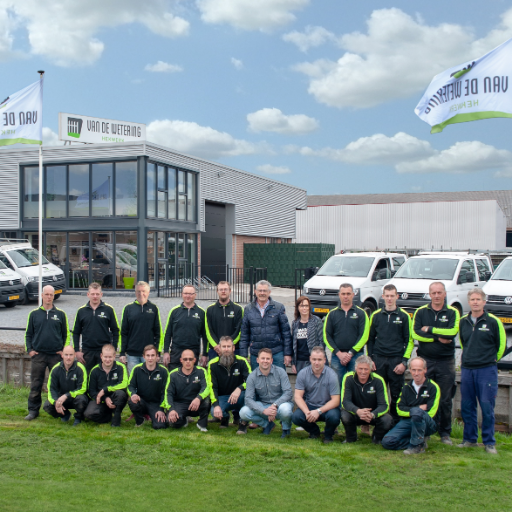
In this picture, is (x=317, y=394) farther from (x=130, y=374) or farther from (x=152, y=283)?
(x=152, y=283)

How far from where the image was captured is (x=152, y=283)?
23766 millimetres

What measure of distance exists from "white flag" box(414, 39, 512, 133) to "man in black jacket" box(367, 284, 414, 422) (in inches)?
122

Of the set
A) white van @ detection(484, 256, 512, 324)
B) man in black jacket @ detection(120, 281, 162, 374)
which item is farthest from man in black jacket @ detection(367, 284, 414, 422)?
white van @ detection(484, 256, 512, 324)

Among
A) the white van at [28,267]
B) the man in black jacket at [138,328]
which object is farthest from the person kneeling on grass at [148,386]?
the white van at [28,267]

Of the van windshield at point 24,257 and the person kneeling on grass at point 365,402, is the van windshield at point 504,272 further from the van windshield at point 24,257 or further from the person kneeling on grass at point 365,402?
the van windshield at point 24,257

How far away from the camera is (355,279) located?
607 inches

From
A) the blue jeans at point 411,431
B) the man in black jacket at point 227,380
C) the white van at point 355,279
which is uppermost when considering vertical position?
the white van at point 355,279

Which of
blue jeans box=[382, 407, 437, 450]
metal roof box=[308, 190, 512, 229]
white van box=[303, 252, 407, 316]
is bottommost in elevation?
blue jeans box=[382, 407, 437, 450]

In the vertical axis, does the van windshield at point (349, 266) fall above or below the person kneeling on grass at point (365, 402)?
above

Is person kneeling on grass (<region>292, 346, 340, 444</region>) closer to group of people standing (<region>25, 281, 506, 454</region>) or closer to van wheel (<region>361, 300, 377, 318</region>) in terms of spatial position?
group of people standing (<region>25, 281, 506, 454</region>)

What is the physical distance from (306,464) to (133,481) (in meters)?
1.86

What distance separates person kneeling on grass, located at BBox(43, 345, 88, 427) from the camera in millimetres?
8172

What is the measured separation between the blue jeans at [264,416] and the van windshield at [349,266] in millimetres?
8667

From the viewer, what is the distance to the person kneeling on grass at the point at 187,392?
7.82 m
